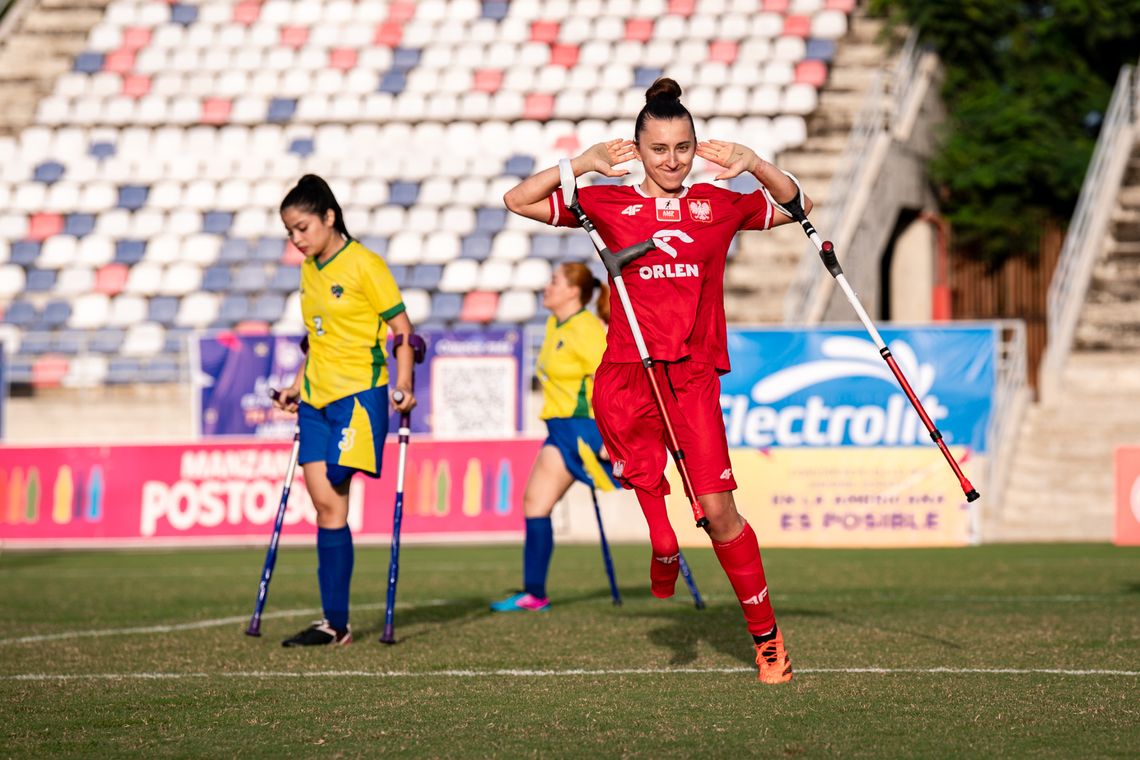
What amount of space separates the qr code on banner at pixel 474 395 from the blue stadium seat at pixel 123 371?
485 centimetres

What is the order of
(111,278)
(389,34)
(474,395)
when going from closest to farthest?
(474,395), (111,278), (389,34)

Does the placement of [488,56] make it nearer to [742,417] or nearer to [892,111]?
[892,111]

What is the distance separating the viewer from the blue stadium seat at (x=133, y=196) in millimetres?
26094

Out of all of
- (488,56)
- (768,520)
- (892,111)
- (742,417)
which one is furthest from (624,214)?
(488,56)

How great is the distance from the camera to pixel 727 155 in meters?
6.33

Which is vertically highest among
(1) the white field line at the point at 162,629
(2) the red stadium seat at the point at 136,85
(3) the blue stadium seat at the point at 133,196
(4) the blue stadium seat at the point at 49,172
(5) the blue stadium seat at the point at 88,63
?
(5) the blue stadium seat at the point at 88,63

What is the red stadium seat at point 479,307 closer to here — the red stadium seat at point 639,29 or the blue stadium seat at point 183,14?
the red stadium seat at point 639,29

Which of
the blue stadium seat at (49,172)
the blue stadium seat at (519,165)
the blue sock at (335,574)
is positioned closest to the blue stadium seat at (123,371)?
the blue stadium seat at (49,172)

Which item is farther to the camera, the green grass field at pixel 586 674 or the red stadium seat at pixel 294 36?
the red stadium seat at pixel 294 36

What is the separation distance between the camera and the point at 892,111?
24516 millimetres

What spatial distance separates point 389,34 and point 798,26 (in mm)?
6915

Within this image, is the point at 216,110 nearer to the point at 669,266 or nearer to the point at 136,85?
the point at 136,85

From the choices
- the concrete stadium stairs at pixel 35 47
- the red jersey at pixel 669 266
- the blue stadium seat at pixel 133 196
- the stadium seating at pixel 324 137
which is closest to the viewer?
the red jersey at pixel 669 266

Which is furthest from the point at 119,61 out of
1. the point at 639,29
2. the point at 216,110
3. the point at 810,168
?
the point at 810,168
